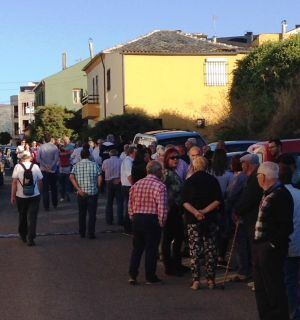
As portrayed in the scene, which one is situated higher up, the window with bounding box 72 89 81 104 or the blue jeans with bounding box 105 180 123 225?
the window with bounding box 72 89 81 104

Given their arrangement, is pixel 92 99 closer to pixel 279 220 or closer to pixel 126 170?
pixel 126 170

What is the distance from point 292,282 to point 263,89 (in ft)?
82.7

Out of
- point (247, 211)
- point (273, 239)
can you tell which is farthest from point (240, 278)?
point (273, 239)

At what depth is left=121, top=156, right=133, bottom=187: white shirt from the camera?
14.8 metres

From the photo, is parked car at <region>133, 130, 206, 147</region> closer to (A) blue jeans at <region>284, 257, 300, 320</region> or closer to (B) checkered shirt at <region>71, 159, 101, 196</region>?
(B) checkered shirt at <region>71, 159, 101, 196</region>

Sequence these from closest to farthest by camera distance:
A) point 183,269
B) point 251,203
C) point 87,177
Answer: point 251,203, point 183,269, point 87,177

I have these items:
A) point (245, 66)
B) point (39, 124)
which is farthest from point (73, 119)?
point (245, 66)

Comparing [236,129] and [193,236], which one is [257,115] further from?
[193,236]

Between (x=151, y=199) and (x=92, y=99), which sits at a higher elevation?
(x=92, y=99)

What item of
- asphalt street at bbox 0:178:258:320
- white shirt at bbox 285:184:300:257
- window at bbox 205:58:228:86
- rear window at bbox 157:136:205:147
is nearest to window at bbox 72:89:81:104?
window at bbox 205:58:228:86

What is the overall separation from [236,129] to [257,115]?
1.08 m

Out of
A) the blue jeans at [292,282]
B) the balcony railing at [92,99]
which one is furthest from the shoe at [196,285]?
the balcony railing at [92,99]

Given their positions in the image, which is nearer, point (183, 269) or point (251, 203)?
point (251, 203)

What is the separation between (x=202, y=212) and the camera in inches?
364
